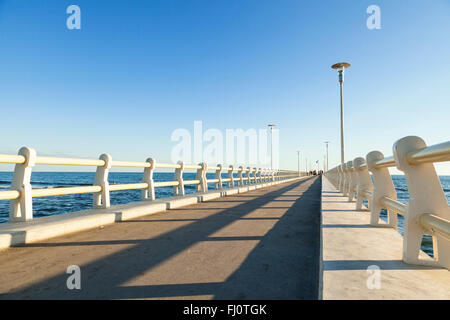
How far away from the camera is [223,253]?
10.5ft

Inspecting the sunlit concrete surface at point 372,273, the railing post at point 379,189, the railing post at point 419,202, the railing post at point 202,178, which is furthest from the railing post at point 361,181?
the railing post at point 202,178

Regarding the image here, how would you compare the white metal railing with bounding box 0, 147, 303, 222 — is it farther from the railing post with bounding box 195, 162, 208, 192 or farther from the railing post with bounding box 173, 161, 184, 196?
the railing post with bounding box 195, 162, 208, 192

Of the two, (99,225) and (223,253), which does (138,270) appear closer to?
(223,253)

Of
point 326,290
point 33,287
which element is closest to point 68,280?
point 33,287

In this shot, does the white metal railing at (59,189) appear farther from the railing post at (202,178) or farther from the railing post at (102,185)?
the railing post at (202,178)

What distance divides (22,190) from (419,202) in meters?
4.99

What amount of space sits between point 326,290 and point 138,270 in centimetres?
170

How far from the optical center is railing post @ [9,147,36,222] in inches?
163

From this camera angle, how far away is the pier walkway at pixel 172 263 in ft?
7.12

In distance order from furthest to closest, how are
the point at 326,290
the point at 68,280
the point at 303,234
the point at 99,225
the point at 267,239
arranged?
1. the point at 99,225
2. the point at 303,234
3. the point at 267,239
4. the point at 68,280
5. the point at 326,290

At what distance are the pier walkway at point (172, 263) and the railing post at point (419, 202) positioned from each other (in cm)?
85

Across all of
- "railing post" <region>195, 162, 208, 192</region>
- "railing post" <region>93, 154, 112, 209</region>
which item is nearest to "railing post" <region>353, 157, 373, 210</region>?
"railing post" <region>93, 154, 112, 209</region>

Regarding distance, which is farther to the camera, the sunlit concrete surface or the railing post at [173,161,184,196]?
the railing post at [173,161,184,196]

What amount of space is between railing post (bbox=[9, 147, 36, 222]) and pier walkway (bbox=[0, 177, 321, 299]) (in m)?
0.81
